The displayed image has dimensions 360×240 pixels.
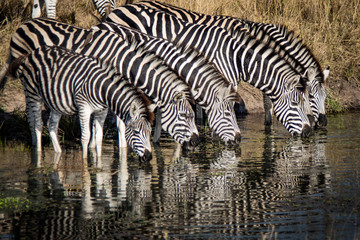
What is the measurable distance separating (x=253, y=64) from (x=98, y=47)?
2655 mm

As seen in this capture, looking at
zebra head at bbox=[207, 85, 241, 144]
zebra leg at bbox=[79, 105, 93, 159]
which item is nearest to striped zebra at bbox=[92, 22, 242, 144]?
zebra head at bbox=[207, 85, 241, 144]

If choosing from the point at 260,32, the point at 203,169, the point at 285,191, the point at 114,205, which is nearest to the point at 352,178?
the point at 285,191

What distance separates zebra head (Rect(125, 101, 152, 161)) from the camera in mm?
8078

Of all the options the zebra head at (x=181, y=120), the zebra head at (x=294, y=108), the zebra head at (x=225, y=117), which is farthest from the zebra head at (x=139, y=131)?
the zebra head at (x=294, y=108)

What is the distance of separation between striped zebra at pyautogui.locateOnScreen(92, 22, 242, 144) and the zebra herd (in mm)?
16

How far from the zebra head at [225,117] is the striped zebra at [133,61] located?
2.01 ft

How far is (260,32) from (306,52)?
1058 millimetres

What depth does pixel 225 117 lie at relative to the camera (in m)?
9.63

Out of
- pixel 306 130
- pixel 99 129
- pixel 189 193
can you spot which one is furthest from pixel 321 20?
pixel 189 193

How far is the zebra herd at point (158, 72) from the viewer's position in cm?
854

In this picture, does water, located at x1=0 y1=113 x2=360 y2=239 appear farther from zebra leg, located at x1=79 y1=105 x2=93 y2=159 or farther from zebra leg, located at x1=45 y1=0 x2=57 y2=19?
zebra leg, located at x1=45 y1=0 x2=57 y2=19

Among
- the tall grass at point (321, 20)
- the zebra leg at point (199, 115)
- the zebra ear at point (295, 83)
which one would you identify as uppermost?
the tall grass at point (321, 20)

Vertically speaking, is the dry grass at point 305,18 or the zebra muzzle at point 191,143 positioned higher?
the dry grass at point 305,18

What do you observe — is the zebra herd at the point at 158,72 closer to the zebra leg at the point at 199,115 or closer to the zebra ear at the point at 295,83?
the zebra ear at the point at 295,83
